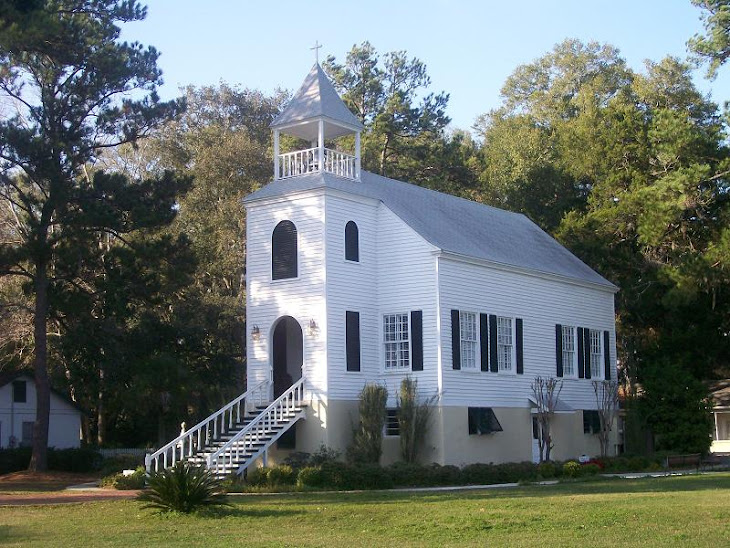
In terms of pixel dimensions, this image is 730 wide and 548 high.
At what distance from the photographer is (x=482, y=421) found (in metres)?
34.2

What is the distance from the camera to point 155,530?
1834 cm

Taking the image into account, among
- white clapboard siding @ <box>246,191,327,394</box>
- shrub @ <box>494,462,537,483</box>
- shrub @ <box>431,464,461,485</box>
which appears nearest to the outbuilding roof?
white clapboard siding @ <box>246,191,327,394</box>

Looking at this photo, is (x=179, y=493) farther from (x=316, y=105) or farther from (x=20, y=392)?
(x=20, y=392)

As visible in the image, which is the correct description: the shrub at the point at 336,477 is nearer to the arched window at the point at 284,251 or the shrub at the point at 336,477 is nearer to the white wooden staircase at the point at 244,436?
the white wooden staircase at the point at 244,436

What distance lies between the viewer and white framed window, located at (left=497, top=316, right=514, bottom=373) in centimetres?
3606

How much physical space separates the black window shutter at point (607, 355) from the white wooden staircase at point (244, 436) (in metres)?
14.8

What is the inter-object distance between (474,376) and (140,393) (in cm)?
1424

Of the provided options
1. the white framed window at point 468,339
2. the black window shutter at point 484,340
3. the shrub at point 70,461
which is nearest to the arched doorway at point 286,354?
the white framed window at point 468,339

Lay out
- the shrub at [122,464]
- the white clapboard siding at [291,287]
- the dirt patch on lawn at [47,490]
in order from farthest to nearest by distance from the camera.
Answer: the shrub at [122,464] → the white clapboard siding at [291,287] → the dirt patch on lawn at [47,490]

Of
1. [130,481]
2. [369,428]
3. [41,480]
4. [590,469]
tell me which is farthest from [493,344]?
[41,480]

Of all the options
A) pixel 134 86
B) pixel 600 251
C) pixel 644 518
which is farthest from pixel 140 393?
pixel 644 518

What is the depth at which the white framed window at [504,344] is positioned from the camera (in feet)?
118

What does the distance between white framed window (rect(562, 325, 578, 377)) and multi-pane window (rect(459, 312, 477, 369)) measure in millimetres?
6626

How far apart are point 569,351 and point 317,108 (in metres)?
13.7
